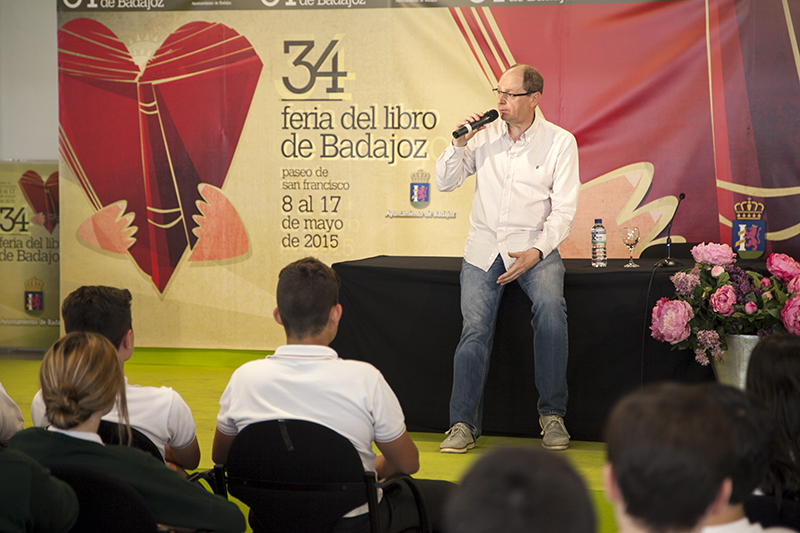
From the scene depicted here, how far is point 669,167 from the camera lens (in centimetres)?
442

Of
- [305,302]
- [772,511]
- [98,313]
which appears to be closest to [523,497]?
[772,511]

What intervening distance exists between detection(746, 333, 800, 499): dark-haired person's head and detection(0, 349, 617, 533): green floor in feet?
1.23

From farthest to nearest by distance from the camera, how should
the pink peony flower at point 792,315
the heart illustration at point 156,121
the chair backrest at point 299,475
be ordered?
the heart illustration at point 156,121
the pink peony flower at point 792,315
the chair backrest at point 299,475

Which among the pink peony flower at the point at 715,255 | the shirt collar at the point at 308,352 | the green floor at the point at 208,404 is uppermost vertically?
the pink peony flower at the point at 715,255

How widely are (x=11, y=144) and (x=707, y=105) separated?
4538 millimetres

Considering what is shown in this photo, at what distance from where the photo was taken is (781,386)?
142 centimetres

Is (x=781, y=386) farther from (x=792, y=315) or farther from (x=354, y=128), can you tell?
(x=354, y=128)

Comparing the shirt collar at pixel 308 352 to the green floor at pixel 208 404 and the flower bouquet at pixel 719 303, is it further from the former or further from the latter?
the flower bouquet at pixel 719 303

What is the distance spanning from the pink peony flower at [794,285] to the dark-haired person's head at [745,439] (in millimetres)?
1763

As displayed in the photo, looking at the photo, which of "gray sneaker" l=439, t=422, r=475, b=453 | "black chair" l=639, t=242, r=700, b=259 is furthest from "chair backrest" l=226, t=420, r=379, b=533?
"black chair" l=639, t=242, r=700, b=259

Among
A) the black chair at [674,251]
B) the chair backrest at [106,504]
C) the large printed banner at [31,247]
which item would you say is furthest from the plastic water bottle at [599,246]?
the large printed banner at [31,247]

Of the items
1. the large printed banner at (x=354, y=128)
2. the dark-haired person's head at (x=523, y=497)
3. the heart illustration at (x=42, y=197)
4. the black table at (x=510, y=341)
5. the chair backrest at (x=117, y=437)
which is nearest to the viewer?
the dark-haired person's head at (x=523, y=497)

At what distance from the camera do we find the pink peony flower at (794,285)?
264 centimetres

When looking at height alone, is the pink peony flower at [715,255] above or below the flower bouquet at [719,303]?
above
